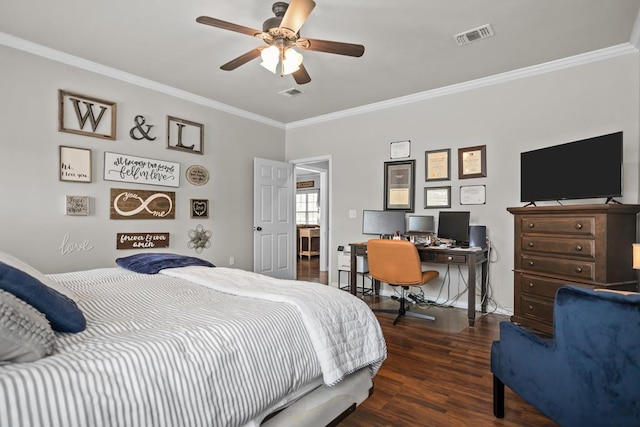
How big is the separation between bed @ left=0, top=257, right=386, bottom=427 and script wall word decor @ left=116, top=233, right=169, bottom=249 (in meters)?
1.90

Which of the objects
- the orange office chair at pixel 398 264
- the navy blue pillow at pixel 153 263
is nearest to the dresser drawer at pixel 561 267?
the orange office chair at pixel 398 264

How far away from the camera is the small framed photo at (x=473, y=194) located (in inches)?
151

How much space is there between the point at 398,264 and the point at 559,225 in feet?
4.60

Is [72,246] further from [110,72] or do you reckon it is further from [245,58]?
[245,58]

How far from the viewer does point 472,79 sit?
3.84 metres

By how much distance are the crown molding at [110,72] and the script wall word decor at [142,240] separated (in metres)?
1.76

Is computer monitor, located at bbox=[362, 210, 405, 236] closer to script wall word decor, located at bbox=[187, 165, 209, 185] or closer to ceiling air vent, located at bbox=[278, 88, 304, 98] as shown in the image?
ceiling air vent, located at bbox=[278, 88, 304, 98]

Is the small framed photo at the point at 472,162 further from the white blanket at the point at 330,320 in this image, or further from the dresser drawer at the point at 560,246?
the white blanket at the point at 330,320

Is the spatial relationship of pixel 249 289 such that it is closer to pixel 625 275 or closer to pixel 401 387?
pixel 401 387

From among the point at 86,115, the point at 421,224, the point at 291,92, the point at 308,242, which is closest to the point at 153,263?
the point at 86,115

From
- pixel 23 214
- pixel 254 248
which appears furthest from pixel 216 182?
pixel 23 214

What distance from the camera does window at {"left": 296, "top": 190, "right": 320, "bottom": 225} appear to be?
31.1 feet

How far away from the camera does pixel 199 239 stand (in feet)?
14.5

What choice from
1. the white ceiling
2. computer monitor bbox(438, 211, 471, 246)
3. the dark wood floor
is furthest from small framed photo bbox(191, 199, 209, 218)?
computer monitor bbox(438, 211, 471, 246)
